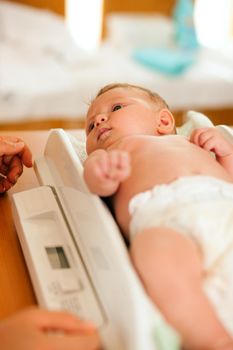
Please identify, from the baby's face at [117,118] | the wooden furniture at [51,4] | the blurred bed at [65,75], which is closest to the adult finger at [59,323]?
the baby's face at [117,118]

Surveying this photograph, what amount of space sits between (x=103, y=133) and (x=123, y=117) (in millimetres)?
48

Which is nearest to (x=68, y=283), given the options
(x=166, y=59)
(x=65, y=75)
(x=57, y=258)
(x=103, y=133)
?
(x=57, y=258)

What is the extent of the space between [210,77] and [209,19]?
31.1 inches

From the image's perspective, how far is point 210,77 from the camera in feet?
7.57

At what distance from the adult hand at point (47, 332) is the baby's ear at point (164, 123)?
0.47 metres

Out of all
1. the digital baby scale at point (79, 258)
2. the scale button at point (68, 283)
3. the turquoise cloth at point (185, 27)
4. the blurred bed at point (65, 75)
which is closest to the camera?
the digital baby scale at point (79, 258)

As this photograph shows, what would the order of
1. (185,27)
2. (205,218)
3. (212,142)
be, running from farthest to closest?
(185,27) → (212,142) → (205,218)

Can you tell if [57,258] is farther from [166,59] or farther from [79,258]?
[166,59]

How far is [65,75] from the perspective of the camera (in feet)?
7.07

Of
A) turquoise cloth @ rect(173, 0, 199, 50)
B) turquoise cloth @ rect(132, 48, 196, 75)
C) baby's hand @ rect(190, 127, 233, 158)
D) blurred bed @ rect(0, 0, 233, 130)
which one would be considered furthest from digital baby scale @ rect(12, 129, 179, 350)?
turquoise cloth @ rect(173, 0, 199, 50)

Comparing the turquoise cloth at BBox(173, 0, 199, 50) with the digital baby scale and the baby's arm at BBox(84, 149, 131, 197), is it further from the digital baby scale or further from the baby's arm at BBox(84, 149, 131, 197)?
the baby's arm at BBox(84, 149, 131, 197)

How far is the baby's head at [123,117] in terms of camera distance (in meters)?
0.96

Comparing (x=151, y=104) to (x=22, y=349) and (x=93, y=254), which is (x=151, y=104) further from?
(x=22, y=349)

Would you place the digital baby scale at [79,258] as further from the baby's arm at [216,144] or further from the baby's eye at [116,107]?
the baby's arm at [216,144]
